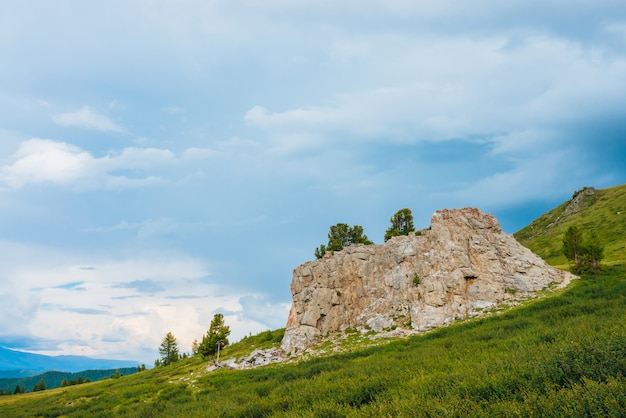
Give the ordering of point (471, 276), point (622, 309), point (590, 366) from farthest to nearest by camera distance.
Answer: point (471, 276), point (622, 309), point (590, 366)

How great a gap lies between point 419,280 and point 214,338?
35244 mm

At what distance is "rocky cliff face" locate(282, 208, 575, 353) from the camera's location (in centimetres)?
4672

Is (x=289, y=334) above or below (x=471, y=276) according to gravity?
below

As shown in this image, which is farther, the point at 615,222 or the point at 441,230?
the point at 615,222

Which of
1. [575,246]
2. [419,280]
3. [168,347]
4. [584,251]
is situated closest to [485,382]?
[419,280]

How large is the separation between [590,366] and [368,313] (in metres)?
42.0

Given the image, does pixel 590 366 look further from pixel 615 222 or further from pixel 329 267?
pixel 615 222

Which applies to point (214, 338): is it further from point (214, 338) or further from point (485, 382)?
point (485, 382)

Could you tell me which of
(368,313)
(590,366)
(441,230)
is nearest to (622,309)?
(590,366)

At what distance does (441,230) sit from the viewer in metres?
52.8

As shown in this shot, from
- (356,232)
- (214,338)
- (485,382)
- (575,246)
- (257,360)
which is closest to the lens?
(485,382)

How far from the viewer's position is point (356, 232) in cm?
7850

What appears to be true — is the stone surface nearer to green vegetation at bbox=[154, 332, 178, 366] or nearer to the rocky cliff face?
the rocky cliff face

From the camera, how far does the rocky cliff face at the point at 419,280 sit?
46719 mm
